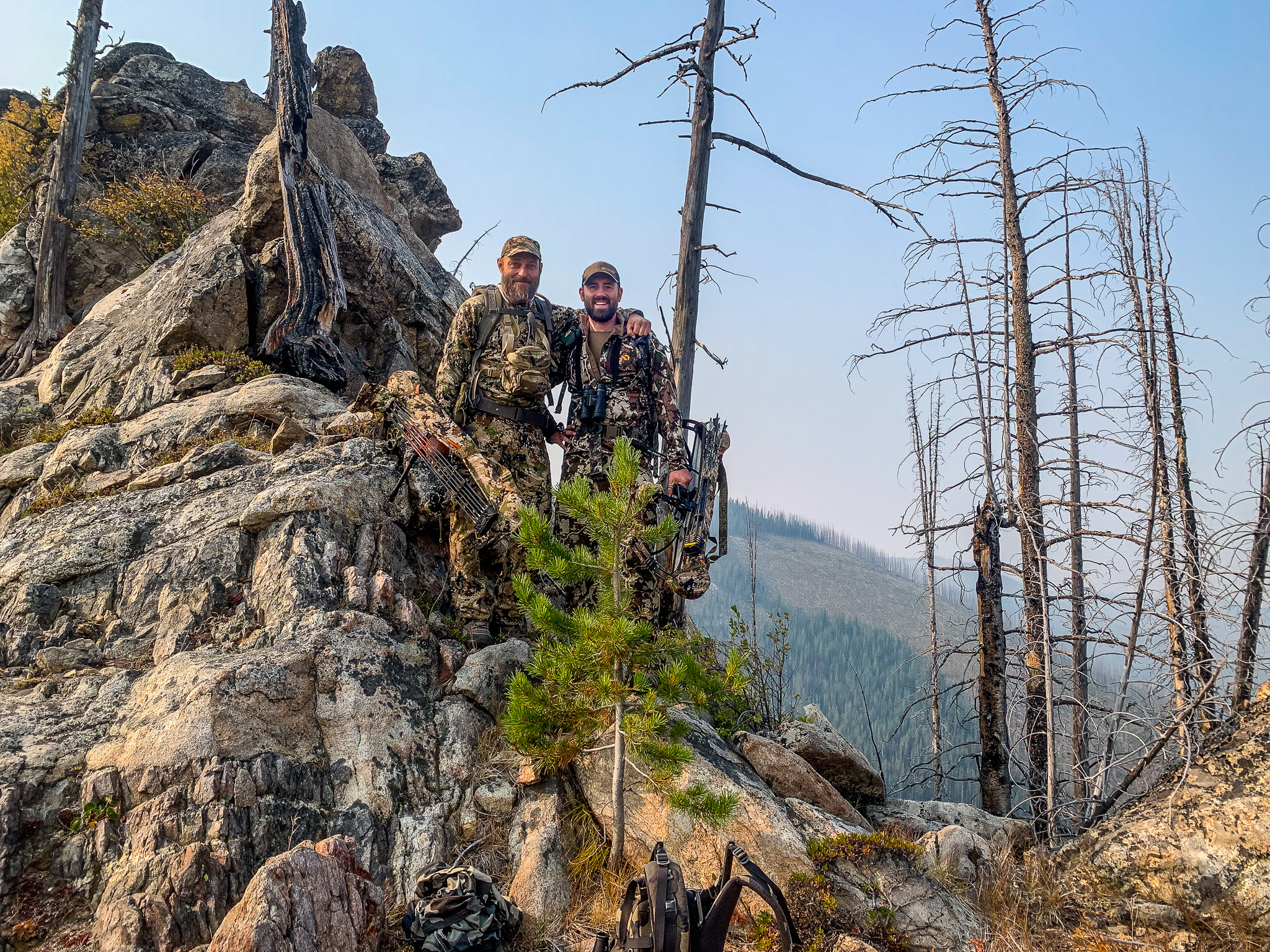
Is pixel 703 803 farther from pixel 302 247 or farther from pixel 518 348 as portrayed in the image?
pixel 302 247

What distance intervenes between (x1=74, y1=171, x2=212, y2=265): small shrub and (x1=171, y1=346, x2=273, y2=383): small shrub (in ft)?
15.0

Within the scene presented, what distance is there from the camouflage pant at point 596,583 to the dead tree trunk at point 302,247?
15.2 ft

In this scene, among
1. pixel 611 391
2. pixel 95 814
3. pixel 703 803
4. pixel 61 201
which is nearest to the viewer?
pixel 95 814

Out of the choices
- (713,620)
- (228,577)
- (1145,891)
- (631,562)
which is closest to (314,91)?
(228,577)

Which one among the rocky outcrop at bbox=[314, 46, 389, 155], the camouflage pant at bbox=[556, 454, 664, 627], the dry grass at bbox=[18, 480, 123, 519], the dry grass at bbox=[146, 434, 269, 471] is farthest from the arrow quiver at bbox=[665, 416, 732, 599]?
the rocky outcrop at bbox=[314, 46, 389, 155]

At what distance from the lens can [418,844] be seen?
4098 millimetres

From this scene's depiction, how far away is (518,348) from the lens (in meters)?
6.01

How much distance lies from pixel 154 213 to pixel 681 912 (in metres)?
13.9

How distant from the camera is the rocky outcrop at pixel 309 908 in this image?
2.96 m

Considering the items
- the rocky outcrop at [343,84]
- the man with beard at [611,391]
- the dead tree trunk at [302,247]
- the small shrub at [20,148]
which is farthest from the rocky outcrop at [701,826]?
the rocky outcrop at [343,84]

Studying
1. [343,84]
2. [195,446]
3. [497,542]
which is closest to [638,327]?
[497,542]

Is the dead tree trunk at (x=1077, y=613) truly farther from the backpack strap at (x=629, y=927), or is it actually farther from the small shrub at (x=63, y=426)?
the small shrub at (x=63, y=426)

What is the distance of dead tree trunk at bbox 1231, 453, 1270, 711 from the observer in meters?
5.09

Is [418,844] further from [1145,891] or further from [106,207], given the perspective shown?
[106,207]
